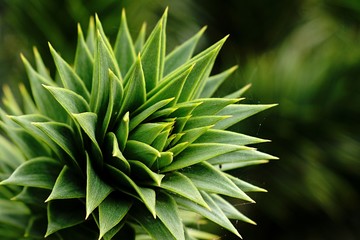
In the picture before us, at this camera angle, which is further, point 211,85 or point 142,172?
point 211,85

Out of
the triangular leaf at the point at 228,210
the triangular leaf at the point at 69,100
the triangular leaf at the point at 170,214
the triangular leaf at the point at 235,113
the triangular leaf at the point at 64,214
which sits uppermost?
the triangular leaf at the point at 69,100

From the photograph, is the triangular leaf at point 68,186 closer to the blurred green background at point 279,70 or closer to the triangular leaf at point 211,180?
the triangular leaf at point 211,180

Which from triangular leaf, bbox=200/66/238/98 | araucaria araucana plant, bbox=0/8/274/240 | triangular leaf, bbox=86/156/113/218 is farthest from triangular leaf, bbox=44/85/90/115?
triangular leaf, bbox=200/66/238/98

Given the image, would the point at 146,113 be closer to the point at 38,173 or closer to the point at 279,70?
the point at 38,173

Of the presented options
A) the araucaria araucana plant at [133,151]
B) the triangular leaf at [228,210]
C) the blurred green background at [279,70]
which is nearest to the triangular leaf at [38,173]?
the araucaria araucana plant at [133,151]

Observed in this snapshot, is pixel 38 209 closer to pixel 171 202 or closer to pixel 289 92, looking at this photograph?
pixel 171 202

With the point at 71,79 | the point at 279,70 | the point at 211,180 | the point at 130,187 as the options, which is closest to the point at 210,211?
the point at 211,180

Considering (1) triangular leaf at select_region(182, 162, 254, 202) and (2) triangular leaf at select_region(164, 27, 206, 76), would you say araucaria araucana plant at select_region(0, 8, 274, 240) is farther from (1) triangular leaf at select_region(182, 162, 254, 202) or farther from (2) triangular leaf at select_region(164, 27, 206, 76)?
(2) triangular leaf at select_region(164, 27, 206, 76)
